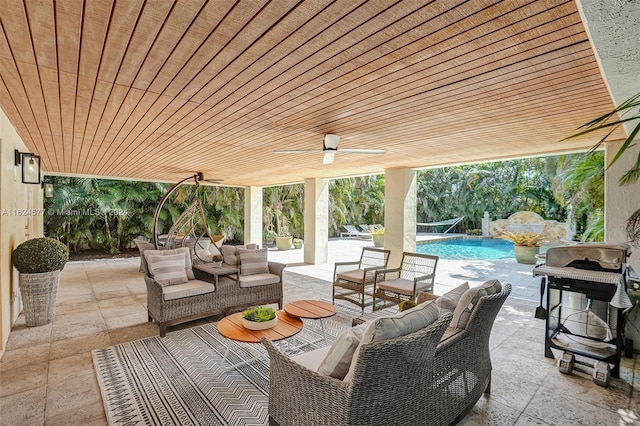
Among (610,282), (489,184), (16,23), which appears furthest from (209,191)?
(489,184)

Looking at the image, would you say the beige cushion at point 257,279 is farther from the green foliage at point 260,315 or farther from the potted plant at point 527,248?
the potted plant at point 527,248

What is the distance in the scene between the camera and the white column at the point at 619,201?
12.6ft

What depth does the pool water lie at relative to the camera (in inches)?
463

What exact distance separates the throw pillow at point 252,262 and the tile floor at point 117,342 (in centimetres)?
86

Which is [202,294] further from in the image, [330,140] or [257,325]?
[330,140]

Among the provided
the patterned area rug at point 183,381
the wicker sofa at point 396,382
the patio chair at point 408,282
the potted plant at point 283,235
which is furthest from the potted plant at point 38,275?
the potted plant at point 283,235

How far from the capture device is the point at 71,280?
669 centimetres

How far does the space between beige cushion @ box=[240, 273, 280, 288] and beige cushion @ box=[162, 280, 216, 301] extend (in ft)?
1.46

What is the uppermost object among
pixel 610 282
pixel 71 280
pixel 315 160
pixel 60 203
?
pixel 315 160

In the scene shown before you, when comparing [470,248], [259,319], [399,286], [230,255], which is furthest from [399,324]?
[470,248]

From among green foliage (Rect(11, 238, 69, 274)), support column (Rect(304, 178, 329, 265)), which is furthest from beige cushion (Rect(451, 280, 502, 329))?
support column (Rect(304, 178, 329, 265))

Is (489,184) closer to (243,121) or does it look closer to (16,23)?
(243,121)

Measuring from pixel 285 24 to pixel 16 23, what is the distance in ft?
4.51

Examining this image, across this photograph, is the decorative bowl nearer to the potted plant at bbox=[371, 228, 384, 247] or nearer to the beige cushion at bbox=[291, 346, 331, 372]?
the beige cushion at bbox=[291, 346, 331, 372]
